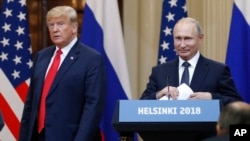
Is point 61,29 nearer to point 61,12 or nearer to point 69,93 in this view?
point 61,12

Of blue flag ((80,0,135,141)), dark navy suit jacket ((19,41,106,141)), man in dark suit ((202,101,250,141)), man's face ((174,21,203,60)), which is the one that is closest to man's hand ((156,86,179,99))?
man's face ((174,21,203,60))

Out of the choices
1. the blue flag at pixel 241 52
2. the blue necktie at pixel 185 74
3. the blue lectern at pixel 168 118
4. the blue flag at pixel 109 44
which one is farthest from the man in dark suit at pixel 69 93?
the blue flag at pixel 241 52

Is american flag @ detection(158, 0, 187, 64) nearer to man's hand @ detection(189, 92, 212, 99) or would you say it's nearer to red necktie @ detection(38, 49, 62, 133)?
red necktie @ detection(38, 49, 62, 133)

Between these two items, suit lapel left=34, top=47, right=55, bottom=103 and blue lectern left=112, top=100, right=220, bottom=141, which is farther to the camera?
suit lapel left=34, top=47, right=55, bottom=103

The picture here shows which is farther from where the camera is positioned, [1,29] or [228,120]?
[1,29]

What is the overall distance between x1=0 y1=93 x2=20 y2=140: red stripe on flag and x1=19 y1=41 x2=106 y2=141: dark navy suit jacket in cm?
152

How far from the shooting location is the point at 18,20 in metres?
6.71

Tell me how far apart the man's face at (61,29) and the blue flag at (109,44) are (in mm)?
1136

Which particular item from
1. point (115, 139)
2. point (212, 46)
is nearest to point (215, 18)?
point (212, 46)

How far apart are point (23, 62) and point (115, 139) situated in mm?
1203

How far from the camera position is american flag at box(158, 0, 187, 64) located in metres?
6.66

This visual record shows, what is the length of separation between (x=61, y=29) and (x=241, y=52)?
171 cm

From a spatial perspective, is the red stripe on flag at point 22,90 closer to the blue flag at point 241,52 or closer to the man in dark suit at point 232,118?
the blue flag at point 241,52

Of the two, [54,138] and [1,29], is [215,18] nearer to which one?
[1,29]
